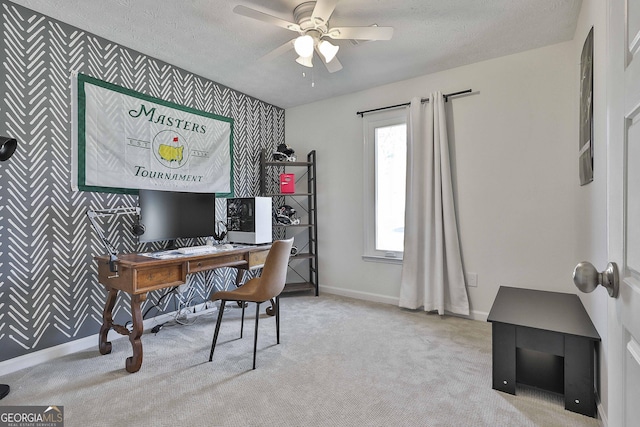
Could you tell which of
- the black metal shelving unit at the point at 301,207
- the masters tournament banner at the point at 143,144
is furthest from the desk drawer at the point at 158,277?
the black metal shelving unit at the point at 301,207

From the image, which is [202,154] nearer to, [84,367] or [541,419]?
[84,367]

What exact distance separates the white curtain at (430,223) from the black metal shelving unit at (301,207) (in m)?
1.19

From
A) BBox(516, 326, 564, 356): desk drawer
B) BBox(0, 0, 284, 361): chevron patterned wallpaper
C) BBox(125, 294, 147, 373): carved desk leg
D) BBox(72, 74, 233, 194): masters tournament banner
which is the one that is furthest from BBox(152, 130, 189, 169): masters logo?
BBox(516, 326, 564, 356): desk drawer

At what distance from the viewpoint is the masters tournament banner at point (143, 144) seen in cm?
248

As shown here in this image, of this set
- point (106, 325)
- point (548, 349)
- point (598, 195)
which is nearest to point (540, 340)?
point (548, 349)

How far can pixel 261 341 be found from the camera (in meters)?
2.56

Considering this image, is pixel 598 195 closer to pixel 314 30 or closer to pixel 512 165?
pixel 512 165

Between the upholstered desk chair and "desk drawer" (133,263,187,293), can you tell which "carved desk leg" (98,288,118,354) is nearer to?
"desk drawer" (133,263,187,293)

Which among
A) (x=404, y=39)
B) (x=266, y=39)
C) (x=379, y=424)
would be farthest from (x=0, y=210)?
(x=404, y=39)

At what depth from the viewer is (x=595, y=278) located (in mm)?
712

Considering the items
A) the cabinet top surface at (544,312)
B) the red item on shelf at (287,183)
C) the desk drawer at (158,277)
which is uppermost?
the red item on shelf at (287,183)

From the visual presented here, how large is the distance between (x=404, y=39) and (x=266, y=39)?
44.0 inches

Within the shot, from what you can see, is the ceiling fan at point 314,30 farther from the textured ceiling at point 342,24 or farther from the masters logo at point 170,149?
the masters logo at point 170,149

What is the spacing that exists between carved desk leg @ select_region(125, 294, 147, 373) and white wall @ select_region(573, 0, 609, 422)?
258 cm
